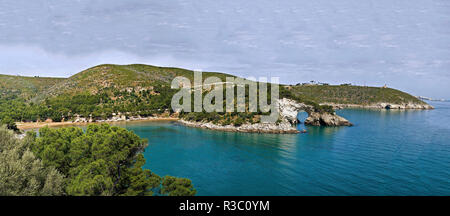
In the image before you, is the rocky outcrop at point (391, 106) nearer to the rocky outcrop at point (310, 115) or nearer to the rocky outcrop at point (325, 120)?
the rocky outcrop at point (325, 120)

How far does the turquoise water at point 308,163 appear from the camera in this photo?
24922 millimetres

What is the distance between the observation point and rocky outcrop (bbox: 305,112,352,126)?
7225cm

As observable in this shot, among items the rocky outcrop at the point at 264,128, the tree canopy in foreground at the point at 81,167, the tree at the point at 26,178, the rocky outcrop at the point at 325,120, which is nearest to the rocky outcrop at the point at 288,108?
the rocky outcrop at the point at 264,128

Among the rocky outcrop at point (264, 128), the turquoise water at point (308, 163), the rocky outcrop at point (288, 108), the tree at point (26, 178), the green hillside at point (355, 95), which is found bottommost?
the turquoise water at point (308, 163)

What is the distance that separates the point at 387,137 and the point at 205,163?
1820 inches

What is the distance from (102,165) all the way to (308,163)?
28291mm

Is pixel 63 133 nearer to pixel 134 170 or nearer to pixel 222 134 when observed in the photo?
pixel 134 170

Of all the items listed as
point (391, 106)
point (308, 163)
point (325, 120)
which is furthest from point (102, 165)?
point (391, 106)

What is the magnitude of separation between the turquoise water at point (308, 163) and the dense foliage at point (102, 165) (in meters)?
7.82

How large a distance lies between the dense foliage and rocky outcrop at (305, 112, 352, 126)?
214 feet

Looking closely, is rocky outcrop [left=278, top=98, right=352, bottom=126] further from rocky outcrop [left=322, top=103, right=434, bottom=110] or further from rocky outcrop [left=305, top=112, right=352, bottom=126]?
rocky outcrop [left=322, top=103, right=434, bottom=110]

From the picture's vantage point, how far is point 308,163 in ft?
110

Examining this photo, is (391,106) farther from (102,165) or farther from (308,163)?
(102,165)
